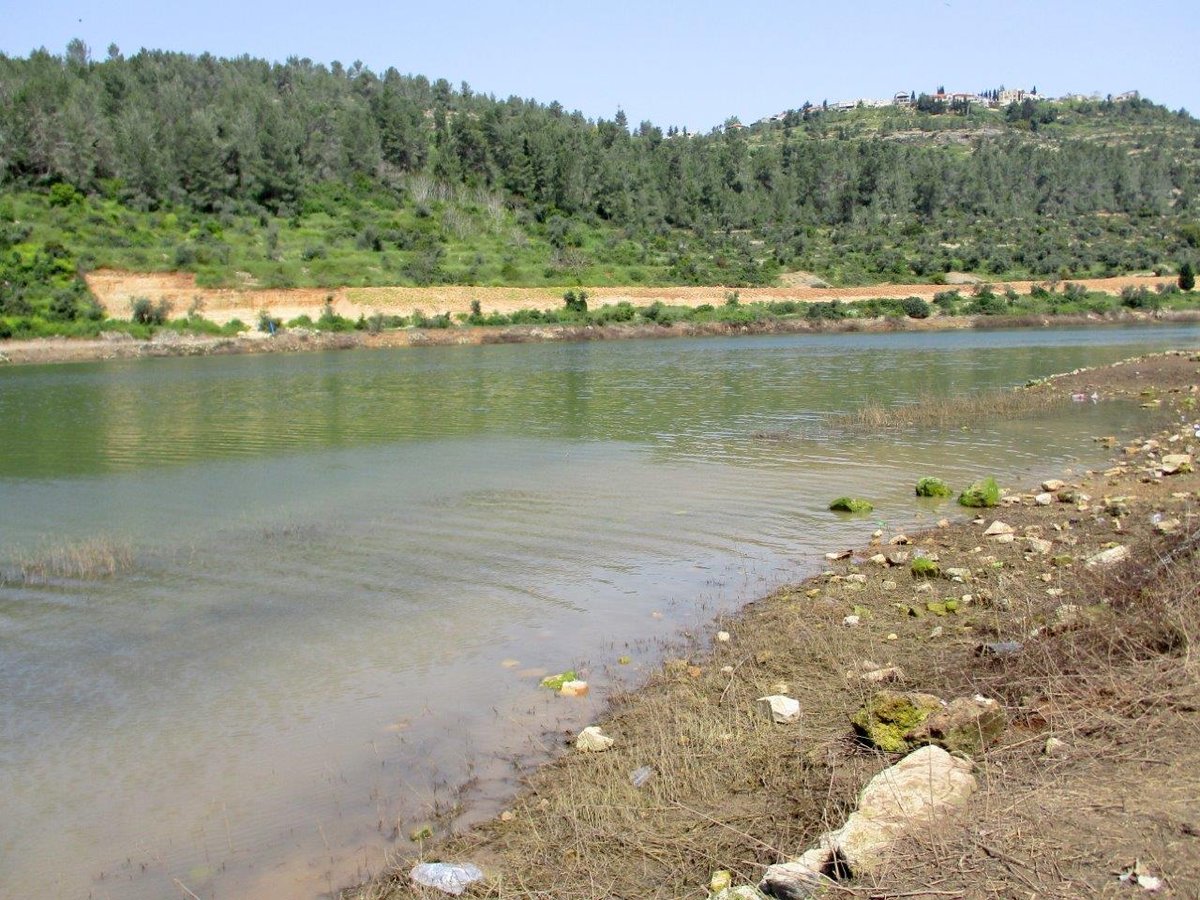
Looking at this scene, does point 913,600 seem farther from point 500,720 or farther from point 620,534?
point 620,534

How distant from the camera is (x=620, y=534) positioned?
547 inches

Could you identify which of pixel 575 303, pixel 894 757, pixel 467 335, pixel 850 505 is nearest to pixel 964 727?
pixel 894 757

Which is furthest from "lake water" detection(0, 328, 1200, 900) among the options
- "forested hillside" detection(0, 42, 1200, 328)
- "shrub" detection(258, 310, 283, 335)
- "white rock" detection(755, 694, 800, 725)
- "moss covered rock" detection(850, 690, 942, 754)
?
"forested hillside" detection(0, 42, 1200, 328)

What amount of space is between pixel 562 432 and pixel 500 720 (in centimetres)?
1742

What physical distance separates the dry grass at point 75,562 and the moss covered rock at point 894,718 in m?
9.90

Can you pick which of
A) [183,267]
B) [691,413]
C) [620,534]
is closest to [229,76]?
[183,267]

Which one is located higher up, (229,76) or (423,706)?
(229,76)

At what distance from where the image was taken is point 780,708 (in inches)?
274

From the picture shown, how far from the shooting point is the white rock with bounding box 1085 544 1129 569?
877 cm

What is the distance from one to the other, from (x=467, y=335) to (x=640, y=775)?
61502 mm

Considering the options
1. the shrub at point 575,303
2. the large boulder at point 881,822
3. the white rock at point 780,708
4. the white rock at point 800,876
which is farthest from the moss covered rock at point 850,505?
the shrub at point 575,303

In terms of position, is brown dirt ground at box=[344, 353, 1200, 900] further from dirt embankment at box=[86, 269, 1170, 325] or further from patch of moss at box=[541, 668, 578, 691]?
dirt embankment at box=[86, 269, 1170, 325]

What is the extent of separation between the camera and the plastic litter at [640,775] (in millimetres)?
6250

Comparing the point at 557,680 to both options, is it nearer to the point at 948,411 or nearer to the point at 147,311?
the point at 948,411
